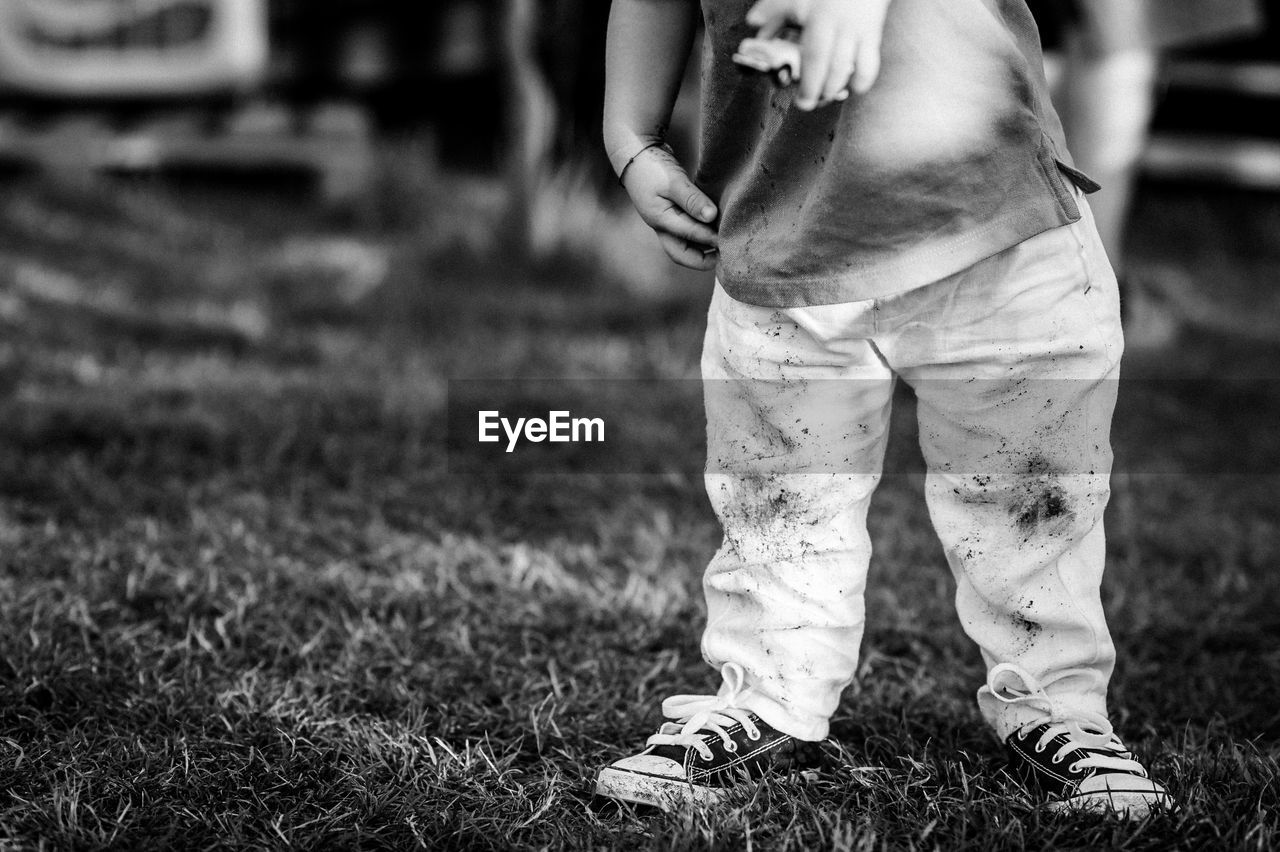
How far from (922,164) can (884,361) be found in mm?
257

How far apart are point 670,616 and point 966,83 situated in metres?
1.07

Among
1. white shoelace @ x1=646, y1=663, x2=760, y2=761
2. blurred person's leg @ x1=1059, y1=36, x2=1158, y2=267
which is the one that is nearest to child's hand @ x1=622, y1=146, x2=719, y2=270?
white shoelace @ x1=646, y1=663, x2=760, y2=761

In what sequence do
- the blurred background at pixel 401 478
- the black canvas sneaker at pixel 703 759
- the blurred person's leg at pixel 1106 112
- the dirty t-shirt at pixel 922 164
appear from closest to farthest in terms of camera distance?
the dirty t-shirt at pixel 922 164 → the black canvas sneaker at pixel 703 759 → the blurred background at pixel 401 478 → the blurred person's leg at pixel 1106 112

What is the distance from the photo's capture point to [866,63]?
1338 millimetres

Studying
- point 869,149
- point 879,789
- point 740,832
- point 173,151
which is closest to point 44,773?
point 740,832

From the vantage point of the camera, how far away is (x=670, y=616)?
2230 mm

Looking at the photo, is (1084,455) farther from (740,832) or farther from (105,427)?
(105,427)

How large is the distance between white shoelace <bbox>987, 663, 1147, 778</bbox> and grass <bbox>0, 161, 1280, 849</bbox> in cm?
9

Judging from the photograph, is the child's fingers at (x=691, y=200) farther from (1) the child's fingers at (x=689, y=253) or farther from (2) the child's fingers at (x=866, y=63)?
(2) the child's fingers at (x=866, y=63)

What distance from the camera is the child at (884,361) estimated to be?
1.51m

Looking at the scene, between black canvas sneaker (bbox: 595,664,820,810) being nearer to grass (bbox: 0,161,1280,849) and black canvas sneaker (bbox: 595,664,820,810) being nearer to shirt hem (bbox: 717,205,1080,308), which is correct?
grass (bbox: 0,161,1280,849)

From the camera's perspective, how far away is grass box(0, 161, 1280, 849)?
5.21ft

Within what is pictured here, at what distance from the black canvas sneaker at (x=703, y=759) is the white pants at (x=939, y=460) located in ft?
0.09

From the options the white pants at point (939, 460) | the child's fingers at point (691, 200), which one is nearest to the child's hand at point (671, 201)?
the child's fingers at point (691, 200)
